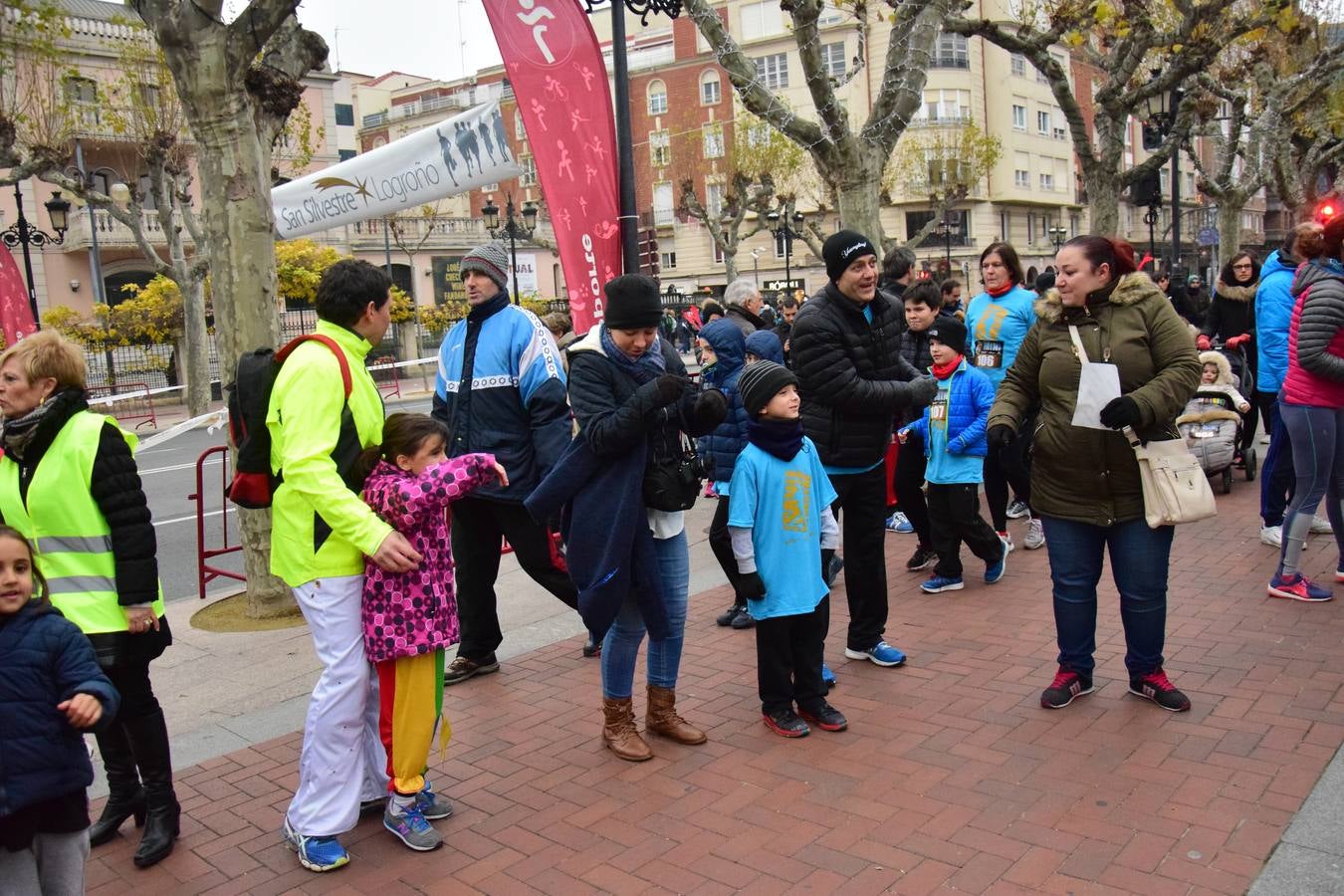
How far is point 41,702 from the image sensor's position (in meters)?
2.77

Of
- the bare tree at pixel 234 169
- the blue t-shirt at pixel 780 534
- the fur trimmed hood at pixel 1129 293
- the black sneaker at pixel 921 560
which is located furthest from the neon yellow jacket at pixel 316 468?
the black sneaker at pixel 921 560

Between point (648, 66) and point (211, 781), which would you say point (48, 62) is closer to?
point (211, 781)

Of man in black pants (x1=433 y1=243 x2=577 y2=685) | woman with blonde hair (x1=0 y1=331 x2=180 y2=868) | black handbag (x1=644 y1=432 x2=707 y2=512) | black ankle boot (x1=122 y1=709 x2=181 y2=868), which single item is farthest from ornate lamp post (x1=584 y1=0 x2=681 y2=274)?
black ankle boot (x1=122 y1=709 x2=181 y2=868)

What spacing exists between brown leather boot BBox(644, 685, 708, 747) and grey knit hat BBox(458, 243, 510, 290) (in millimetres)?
2075

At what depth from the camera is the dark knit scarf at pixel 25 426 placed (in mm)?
3428

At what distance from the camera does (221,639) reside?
252 inches

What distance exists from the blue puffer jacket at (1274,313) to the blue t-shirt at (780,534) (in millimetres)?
3992

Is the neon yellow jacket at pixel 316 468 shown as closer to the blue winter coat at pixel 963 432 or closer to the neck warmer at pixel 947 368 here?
the blue winter coat at pixel 963 432

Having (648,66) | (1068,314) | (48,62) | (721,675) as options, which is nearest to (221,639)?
(721,675)

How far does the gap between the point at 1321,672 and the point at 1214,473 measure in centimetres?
454

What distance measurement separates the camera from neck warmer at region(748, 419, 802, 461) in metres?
4.46

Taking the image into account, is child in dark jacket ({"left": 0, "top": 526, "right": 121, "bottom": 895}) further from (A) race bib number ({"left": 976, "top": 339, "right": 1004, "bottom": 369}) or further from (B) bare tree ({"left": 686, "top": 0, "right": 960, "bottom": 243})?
(B) bare tree ({"left": 686, "top": 0, "right": 960, "bottom": 243})

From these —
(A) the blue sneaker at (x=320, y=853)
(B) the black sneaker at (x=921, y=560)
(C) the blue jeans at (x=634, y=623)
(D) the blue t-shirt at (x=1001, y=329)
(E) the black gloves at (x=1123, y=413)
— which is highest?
(D) the blue t-shirt at (x=1001, y=329)

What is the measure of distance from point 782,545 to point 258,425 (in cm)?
207
